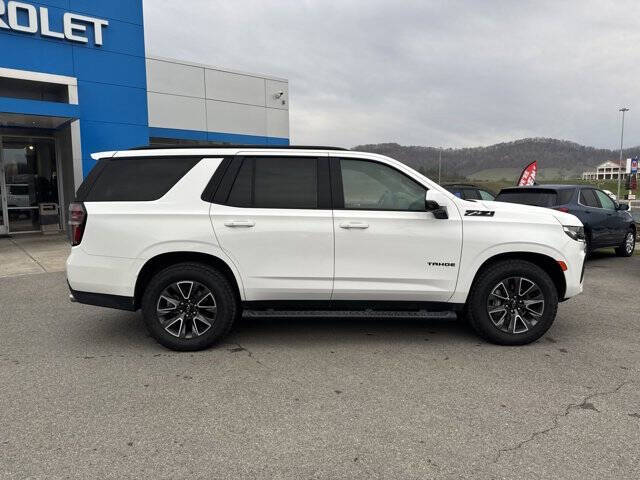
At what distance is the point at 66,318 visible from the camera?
5.76 meters

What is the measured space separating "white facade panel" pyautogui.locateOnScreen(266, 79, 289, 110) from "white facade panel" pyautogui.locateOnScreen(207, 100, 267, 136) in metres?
0.52

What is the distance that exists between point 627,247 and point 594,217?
1961 mm

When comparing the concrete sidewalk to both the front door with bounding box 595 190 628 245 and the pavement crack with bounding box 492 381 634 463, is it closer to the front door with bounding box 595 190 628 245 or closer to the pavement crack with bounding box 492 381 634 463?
the pavement crack with bounding box 492 381 634 463

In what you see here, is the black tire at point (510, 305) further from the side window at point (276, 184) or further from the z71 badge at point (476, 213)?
the side window at point (276, 184)

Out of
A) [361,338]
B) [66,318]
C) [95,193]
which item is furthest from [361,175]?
[66,318]

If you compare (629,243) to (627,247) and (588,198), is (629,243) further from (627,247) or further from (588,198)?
(588,198)

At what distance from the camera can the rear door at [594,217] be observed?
9.53m

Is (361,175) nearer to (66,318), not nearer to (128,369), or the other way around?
(128,369)

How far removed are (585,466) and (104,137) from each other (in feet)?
46.1

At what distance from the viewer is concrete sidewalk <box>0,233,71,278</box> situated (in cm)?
901

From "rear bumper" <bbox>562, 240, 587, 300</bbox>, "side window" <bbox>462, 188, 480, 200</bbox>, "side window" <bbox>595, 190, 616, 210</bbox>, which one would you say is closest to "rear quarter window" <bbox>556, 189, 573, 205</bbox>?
"side window" <bbox>595, 190, 616, 210</bbox>

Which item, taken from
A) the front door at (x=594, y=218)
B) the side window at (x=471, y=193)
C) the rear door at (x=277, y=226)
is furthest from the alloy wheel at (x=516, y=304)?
the side window at (x=471, y=193)

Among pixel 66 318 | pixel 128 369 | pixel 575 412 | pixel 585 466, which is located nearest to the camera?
pixel 585 466

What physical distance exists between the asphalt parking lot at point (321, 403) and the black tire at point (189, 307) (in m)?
0.16
